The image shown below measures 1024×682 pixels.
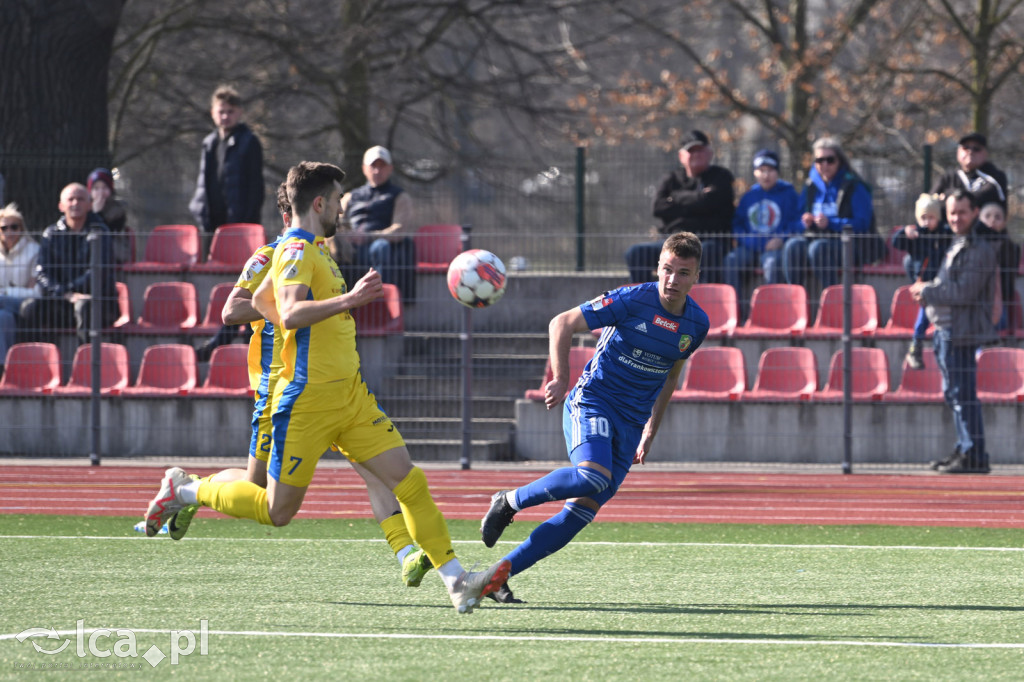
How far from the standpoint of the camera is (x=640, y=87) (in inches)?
969

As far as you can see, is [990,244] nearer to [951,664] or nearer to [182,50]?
[951,664]

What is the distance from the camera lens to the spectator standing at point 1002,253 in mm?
11922

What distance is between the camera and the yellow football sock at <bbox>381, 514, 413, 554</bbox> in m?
6.53

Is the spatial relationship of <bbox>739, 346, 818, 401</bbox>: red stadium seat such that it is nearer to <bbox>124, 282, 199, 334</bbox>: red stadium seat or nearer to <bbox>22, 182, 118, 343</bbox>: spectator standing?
<bbox>124, 282, 199, 334</bbox>: red stadium seat

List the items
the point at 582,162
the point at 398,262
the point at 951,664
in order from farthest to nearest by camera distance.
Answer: the point at 582,162
the point at 398,262
the point at 951,664

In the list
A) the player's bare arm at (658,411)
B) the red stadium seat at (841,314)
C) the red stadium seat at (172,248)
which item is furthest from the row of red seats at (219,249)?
the player's bare arm at (658,411)

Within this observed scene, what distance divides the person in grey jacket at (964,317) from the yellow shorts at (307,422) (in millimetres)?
6857

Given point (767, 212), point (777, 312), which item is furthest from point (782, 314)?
point (767, 212)

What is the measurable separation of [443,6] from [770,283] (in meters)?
9.59

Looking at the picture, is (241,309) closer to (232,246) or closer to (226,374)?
(226,374)

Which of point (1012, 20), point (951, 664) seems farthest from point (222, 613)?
point (1012, 20)

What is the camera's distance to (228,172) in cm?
1375

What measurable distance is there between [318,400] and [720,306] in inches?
291

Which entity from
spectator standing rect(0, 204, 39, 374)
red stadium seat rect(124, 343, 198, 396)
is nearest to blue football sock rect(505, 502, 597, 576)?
red stadium seat rect(124, 343, 198, 396)
